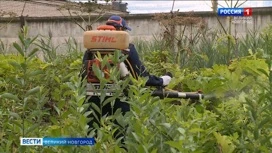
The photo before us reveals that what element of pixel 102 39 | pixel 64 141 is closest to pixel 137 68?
pixel 102 39

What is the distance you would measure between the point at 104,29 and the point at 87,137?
6.59 feet

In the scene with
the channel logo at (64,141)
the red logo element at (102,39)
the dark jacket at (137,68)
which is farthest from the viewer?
the dark jacket at (137,68)

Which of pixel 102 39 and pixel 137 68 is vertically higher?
pixel 102 39

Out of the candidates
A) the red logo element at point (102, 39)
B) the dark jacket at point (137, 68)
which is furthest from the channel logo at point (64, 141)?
the dark jacket at point (137, 68)

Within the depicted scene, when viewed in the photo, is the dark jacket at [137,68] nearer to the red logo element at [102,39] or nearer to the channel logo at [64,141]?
the red logo element at [102,39]

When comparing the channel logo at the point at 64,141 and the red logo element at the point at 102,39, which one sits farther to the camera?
the red logo element at the point at 102,39

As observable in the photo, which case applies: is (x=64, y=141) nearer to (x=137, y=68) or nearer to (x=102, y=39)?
(x=102, y=39)

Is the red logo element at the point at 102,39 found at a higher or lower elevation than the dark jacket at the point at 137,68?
higher

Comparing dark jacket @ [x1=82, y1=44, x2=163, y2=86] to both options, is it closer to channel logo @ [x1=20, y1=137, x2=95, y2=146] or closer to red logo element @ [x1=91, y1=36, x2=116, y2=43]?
red logo element @ [x1=91, y1=36, x2=116, y2=43]

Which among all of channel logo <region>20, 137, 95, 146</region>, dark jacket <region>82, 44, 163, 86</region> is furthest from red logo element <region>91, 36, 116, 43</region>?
channel logo <region>20, 137, 95, 146</region>

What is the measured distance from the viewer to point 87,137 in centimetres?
209

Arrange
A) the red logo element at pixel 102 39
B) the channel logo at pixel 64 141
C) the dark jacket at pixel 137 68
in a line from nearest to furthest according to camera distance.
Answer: the channel logo at pixel 64 141 → the red logo element at pixel 102 39 → the dark jacket at pixel 137 68

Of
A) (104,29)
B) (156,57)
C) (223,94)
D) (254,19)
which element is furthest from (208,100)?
(254,19)

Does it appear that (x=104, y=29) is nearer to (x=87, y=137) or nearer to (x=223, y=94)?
(x=223, y=94)
